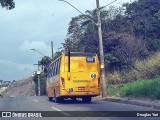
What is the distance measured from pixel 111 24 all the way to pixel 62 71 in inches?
1047

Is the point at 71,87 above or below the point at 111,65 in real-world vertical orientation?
below

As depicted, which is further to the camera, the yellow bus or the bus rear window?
the bus rear window

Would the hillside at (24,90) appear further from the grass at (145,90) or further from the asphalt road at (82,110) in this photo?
the asphalt road at (82,110)

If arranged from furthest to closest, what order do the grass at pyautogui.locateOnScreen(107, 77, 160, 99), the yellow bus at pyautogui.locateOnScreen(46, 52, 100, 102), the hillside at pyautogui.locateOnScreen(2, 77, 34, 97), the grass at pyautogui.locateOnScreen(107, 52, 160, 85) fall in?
1. the hillside at pyautogui.locateOnScreen(2, 77, 34, 97)
2. the grass at pyautogui.locateOnScreen(107, 52, 160, 85)
3. the yellow bus at pyautogui.locateOnScreen(46, 52, 100, 102)
4. the grass at pyautogui.locateOnScreen(107, 77, 160, 99)

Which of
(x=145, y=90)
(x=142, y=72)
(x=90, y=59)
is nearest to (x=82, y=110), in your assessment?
(x=145, y=90)

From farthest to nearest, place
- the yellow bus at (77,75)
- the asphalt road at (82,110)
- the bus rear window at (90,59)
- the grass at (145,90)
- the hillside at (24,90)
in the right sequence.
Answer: the hillside at (24,90), the bus rear window at (90,59), the yellow bus at (77,75), the grass at (145,90), the asphalt road at (82,110)

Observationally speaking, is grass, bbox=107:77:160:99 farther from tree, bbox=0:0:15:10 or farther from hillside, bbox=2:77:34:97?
hillside, bbox=2:77:34:97

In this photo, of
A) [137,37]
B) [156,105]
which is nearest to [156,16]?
[137,37]

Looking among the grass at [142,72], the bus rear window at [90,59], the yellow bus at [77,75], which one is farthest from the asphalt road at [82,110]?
the grass at [142,72]

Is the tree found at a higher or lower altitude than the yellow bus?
higher

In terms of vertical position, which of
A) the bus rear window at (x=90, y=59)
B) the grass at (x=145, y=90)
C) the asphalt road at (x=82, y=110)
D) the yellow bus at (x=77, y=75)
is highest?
the bus rear window at (x=90, y=59)

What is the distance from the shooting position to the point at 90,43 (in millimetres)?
47250

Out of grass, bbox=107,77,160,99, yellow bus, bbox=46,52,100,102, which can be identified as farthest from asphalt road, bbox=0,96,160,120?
yellow bus, bbox=46,52,100,102

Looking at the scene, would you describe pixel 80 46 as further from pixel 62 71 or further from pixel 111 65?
pixel 62 71
